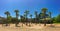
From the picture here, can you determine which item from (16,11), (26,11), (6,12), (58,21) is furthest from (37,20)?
(16,11)

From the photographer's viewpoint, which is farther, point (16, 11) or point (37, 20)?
point (37, 20)

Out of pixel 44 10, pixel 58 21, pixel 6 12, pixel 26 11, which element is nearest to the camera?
pixel 44 10

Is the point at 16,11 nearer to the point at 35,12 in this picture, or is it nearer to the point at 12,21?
the point at 35,12

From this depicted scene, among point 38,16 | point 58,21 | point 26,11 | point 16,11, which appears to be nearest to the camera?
point 16,11

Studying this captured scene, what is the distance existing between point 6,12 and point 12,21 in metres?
29.8

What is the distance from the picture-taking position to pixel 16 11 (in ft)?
183

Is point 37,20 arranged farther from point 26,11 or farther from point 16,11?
point 16,11

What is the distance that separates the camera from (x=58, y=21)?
83.8 m

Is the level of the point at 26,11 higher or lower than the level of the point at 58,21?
higher

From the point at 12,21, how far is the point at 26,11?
25.0 meters

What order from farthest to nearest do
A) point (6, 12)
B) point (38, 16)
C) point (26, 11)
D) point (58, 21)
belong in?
1. point (38, 16)
2. point (58, 21)
3. point (26, 11)
4. point (6, 12)

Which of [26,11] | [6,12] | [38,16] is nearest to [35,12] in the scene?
[38,16]

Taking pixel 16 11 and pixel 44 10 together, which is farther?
pixel 16 11

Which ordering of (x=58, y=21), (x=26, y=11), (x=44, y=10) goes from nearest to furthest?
1. (x=44, y=10)
2. (x=26, y=11)
3. (x=58, y=21)
